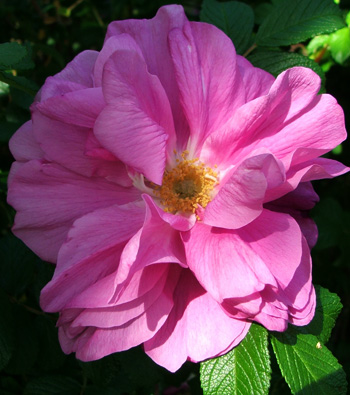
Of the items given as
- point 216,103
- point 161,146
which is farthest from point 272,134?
point 161,146

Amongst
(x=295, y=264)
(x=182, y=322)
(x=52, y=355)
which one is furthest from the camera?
(x=52, y=355)

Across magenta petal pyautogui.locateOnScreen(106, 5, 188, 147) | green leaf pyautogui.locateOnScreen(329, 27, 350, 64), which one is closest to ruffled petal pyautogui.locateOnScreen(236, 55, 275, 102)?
magenta petal pyautogui.locateOnScreen(106, 5, 188, 147)

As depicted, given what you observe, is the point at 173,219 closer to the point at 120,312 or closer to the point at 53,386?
the point at 120,312

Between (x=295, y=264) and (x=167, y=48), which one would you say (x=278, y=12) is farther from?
(x=295, y=264)

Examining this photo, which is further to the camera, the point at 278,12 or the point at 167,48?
the point at 278,12

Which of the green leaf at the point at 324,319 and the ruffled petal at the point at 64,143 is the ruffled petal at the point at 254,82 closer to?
the ruffled petal at the point at 64,143

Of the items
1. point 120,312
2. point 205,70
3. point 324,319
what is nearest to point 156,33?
point 205,70
